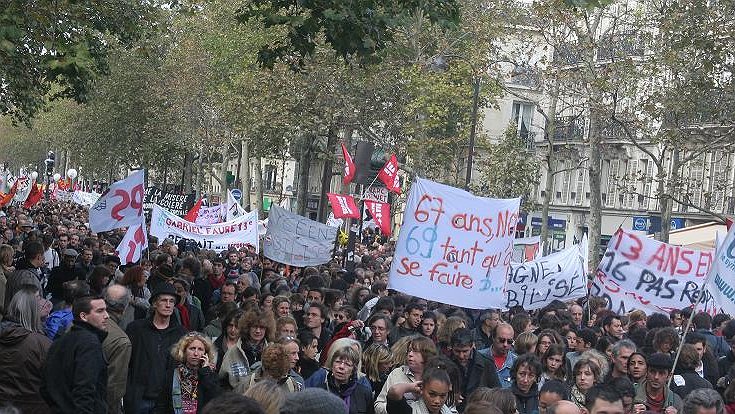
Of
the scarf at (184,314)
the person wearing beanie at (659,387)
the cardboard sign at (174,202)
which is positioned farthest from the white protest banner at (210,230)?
the person wearing beanie at (659,387)

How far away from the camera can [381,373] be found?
938cm

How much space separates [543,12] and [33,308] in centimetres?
2238

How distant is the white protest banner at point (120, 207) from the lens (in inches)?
733

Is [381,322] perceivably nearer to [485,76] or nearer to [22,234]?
[22,234]

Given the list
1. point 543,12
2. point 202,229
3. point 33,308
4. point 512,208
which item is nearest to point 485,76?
point 543,12

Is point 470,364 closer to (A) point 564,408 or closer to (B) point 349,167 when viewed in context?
(A) point 564,408

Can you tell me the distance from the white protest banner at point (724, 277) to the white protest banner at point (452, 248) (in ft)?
10.9

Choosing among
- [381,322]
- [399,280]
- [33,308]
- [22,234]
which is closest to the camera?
[33,308]

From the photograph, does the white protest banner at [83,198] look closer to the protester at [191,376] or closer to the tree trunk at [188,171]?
the tree trunk at [188,171]

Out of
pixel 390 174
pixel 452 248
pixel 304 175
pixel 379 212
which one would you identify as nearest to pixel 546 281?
pixel 452 248

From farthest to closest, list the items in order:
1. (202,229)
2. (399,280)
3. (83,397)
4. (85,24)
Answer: (202,229) < (85,24) < (399,280) < (83,397)

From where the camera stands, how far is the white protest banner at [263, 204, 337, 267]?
2114cm

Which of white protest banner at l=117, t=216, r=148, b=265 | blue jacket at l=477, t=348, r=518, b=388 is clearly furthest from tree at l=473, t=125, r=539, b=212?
blue jacket at l=477, t=348, r=518, b=388

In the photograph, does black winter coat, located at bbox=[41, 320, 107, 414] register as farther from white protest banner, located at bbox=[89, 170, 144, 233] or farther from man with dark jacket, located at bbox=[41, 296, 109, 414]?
white protest banner, located at bbox=[89, 170, 144, 233]
